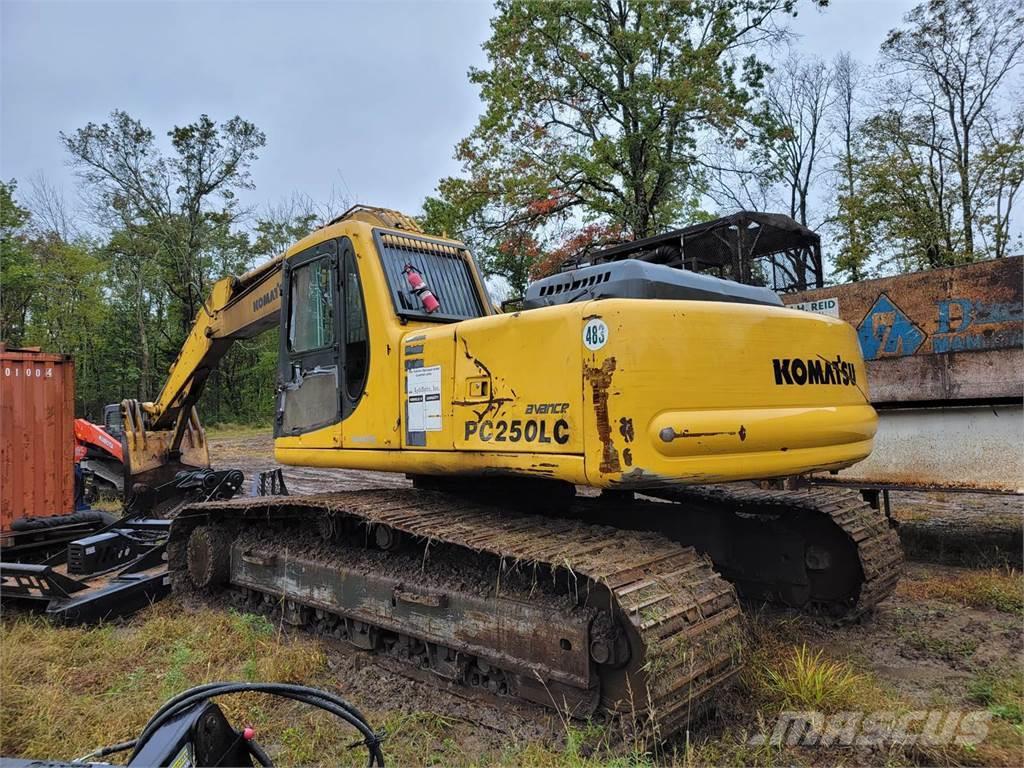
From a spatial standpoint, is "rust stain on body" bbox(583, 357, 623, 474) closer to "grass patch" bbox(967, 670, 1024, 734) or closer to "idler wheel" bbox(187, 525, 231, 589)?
"grass patch" bbox(967, 670, 1024, 734)

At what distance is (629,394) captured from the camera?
2918mm

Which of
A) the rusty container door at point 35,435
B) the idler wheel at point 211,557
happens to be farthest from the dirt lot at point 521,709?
the rusty container door at point 35,435

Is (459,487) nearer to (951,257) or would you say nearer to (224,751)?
(224,751)

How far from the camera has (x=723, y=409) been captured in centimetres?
314

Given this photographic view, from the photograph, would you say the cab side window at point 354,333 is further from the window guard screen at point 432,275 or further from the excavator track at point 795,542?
the excavator track at point 795,542

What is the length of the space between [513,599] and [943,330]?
447 centimetres

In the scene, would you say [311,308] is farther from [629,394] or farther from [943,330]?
[943,330]

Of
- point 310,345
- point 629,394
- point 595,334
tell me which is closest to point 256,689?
point 629,394

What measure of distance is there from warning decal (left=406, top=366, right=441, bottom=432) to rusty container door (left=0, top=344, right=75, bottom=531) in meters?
5.25

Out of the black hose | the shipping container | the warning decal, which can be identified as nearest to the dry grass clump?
the shipping container

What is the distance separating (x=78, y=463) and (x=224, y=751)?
979 cm

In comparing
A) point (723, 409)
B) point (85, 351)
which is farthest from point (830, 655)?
point (85, 351)

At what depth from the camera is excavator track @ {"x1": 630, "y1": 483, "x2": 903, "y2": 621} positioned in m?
4.26

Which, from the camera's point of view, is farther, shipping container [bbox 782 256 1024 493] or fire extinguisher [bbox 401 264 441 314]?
shipping container [bbox 782 256 1024 493]
